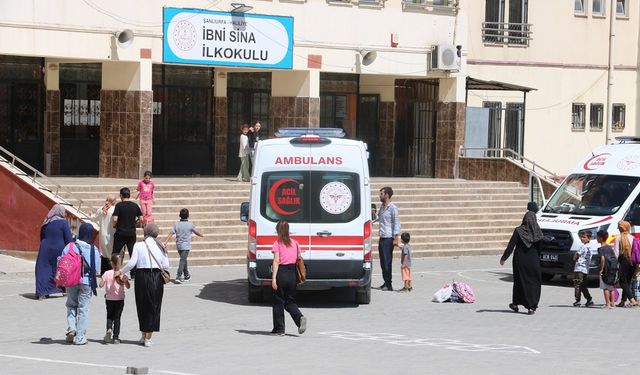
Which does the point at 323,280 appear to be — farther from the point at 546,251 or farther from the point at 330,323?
the point at 546,251

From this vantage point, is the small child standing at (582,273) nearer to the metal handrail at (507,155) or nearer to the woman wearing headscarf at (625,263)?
the woman wearing headscarf at (625,263)

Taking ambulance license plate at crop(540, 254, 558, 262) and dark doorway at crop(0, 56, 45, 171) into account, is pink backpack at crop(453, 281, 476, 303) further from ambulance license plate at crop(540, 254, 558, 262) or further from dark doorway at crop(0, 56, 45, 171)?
dark doorway at crop(0, 56, 45, 171)

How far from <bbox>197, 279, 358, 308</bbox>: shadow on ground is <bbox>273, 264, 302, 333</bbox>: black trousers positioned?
384 cm

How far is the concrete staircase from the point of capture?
29.7m

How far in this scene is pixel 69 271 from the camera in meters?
17.7

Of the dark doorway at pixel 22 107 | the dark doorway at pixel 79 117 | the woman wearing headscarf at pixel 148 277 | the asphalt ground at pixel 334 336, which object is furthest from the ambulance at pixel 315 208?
the dark doorway at pixel 79 117

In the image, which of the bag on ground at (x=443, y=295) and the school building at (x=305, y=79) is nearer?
the bag on ground at (x=443, y=295)

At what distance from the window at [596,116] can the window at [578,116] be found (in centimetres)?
37

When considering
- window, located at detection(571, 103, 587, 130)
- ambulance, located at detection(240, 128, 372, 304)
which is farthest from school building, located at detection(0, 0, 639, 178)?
ambulance, located at detection(240, 128, 372, 304)

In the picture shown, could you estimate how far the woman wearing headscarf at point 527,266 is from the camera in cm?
2191

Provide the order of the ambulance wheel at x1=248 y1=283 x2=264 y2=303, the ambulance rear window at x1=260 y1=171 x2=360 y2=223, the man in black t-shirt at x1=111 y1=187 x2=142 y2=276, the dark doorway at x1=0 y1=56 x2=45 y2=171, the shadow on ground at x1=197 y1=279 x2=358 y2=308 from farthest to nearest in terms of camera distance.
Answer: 1. the dark doorway at x1=0 y1=56 x2=45 y2=171
2. the man in black t-shirt at x1=111 y1=187 x2=142 y2=276
3. the shadow on ground at x1=197 y1=279 x2=358 y2=308
4. the ambulance wheel at x1=248 y1=283 x2=264 y2=303
5. the ambulance rear window at x1=260 y1=171 x2=360 y2=223

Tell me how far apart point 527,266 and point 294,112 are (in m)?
16.2

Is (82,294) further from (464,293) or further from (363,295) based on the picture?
(464,293)

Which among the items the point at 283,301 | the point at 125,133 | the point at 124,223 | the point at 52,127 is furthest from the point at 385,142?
the point at 283,301
